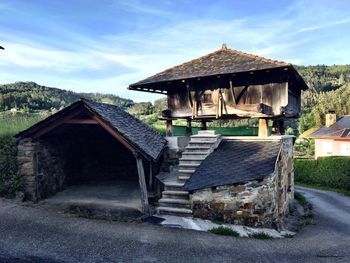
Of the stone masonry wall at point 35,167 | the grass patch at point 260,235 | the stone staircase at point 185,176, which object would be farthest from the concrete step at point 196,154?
the stone masonry wall at point 35,167

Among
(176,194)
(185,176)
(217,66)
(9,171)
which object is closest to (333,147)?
(217,66)

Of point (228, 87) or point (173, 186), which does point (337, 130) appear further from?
point (173, 186)

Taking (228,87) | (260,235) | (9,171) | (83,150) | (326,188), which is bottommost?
(326,188)

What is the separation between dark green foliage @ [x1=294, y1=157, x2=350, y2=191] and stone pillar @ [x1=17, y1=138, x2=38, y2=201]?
66.0ft

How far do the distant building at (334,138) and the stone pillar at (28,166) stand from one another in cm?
2736

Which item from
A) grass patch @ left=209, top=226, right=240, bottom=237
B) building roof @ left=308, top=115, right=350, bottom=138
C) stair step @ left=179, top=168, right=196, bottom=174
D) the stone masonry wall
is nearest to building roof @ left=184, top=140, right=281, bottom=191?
stair step @ left=179, top=168, right=196, bottom=174

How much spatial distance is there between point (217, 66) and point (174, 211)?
6.23m

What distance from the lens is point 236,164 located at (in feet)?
33.6

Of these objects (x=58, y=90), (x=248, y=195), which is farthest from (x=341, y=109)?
(x=248, y=195)

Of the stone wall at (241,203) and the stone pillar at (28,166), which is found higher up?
the stone pillar at (28,166)

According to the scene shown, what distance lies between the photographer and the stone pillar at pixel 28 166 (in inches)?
401

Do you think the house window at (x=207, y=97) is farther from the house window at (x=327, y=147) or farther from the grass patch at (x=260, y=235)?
the house window at (x=327, y=147)

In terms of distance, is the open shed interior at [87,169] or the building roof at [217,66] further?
the building roof at [217,66]

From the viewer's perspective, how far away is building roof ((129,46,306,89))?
11750 mm
